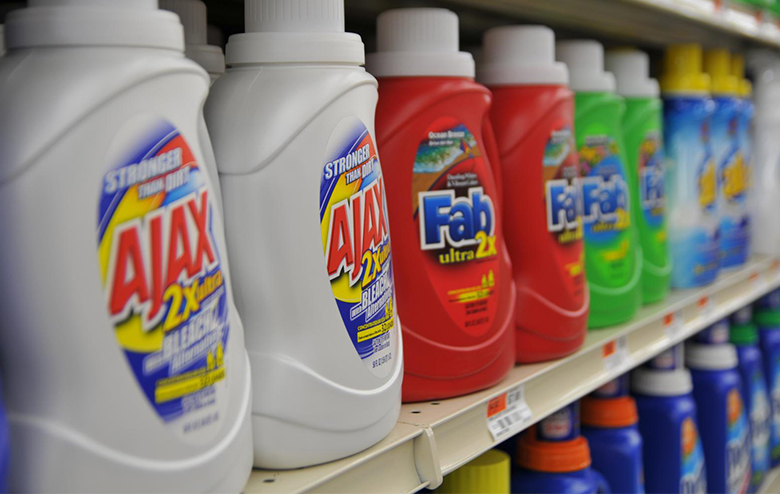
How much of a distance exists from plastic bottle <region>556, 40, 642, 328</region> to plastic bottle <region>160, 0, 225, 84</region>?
575mm

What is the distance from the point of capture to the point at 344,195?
67cm

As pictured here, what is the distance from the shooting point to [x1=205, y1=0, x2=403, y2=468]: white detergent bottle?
25.1 inches

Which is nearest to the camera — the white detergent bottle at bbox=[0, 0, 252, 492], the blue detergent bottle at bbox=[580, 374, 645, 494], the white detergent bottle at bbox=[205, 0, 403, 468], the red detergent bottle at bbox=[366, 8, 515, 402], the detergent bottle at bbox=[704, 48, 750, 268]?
the white detergent bottle at bbox=[0, 0, 252, 492]

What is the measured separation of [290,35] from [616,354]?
0.73m

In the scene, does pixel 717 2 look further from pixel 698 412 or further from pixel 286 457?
pixel 286 457

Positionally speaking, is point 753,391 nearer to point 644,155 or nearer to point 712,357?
point 712,357

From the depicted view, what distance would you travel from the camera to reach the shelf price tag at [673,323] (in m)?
1.36

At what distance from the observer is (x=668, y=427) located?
1.43 m

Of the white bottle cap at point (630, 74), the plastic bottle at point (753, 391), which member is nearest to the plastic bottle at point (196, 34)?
the white bottle cap at point (630, 74)

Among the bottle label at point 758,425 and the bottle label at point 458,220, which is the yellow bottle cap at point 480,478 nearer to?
the bottle label at point 458,220

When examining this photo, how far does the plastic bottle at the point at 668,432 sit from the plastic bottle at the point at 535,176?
485 mm

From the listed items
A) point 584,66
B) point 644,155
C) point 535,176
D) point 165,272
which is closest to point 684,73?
point 644,155

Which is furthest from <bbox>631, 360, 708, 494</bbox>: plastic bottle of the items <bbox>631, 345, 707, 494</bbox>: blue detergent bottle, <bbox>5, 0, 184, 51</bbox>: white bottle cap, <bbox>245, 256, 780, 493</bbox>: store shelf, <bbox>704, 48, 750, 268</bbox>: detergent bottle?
<bbox>5, 0, 184, 51</bbox>: white bottle cap

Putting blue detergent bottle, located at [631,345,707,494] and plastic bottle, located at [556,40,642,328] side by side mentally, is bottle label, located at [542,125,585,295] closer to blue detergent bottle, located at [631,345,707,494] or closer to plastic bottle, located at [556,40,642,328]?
plastic bottle, located at [556,40,642,328]
